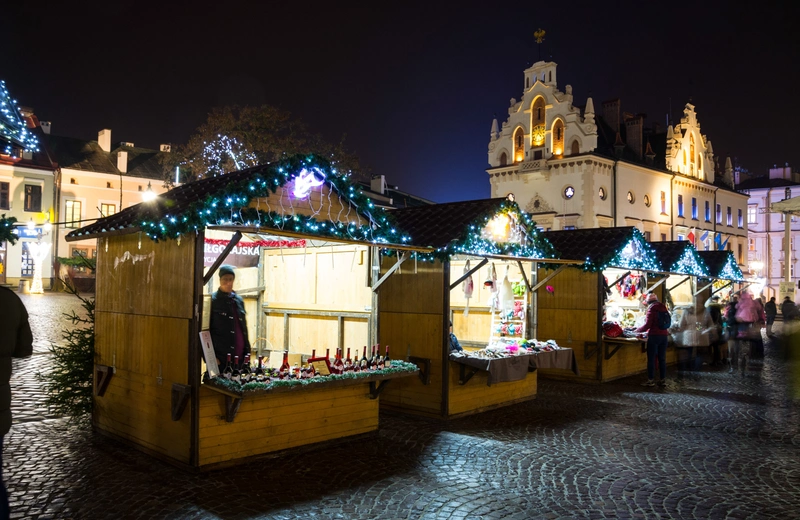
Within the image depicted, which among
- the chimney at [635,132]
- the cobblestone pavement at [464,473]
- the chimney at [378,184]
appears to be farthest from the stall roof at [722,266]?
the chimney at [378,184]

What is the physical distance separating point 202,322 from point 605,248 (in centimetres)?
961

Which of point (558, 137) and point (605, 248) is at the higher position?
point (558, 137)

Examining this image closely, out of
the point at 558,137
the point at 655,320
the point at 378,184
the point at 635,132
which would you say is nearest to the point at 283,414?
the point at 655,320

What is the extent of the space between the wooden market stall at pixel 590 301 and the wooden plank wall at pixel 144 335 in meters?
8.40

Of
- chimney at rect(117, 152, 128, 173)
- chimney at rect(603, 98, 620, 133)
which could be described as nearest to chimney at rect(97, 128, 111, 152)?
chimney at rect(117, 152, 128, 173)

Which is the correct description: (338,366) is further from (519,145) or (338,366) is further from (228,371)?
(519,145)

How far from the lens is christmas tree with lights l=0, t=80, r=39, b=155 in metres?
9.80

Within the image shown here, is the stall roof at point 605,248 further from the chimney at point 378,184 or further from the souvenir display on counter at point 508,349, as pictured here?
the chimney at point 378,184

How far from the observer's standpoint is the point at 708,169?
52.6 meters

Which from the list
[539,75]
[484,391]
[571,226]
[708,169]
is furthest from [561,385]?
[708,169]

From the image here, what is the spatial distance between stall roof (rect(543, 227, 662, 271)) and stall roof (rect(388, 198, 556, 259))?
223cm

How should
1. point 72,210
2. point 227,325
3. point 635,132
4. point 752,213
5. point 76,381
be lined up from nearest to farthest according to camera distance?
1. point 227,325
2. point 76,381
3. point 635,132
4. point 72,210
5. point 752,213

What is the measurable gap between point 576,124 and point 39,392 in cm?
3584

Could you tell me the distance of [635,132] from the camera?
45812 mm
